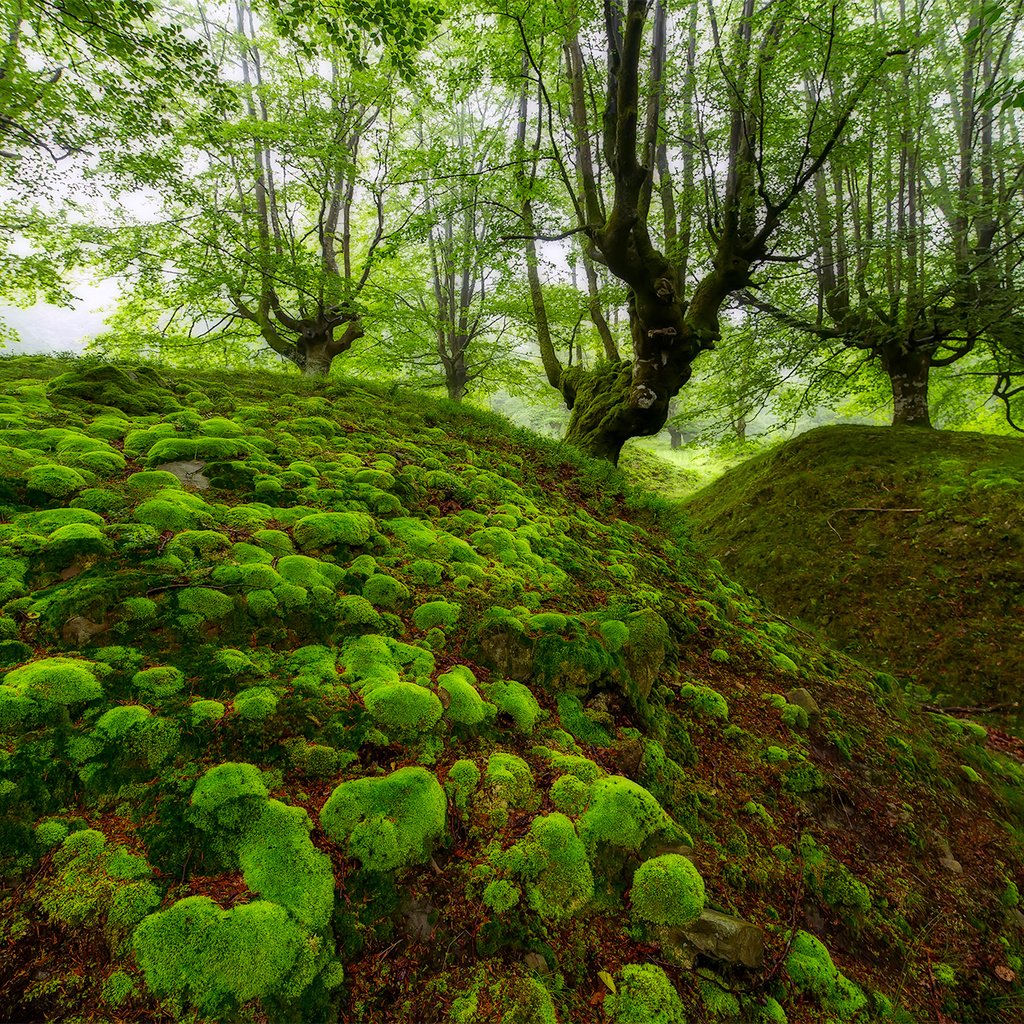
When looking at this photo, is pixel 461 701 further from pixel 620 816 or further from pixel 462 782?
pixel 620 816

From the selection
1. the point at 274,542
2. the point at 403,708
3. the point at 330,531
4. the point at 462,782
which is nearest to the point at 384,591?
the point at 330,531

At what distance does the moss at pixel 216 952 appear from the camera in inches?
55.6

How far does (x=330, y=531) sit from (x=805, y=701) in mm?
4215

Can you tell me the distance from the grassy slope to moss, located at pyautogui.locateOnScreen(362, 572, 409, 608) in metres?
0.02

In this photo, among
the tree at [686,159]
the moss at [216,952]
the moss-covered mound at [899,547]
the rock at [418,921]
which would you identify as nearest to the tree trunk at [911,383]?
the moss-covered mound at [899,547]

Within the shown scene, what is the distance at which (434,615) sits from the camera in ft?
10.7

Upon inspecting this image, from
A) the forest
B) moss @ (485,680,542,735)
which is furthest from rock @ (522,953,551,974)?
moss @ (485,680,542,735)

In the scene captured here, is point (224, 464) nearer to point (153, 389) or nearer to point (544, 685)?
point (153, 389)

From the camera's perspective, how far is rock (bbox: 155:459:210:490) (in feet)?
13.2

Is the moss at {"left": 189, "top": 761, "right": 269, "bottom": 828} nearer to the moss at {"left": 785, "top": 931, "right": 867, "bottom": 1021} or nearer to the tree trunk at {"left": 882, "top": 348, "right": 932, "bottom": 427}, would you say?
the moss at {"left": 785, "top": 931, "right": 867, "bottom": 1021}

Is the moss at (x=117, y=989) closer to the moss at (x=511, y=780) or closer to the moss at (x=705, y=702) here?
the moss at (x=511, y=780)

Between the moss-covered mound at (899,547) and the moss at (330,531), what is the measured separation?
699cm

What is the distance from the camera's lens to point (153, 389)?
17.9 ft

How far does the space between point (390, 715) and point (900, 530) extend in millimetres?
8882
